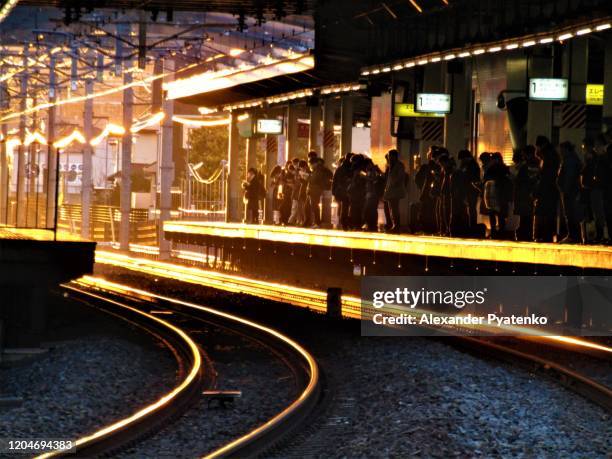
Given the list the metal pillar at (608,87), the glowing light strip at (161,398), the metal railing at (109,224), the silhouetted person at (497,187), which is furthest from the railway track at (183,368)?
the metal railing at (109,224)

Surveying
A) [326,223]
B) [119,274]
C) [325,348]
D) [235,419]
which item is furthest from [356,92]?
[235,419]

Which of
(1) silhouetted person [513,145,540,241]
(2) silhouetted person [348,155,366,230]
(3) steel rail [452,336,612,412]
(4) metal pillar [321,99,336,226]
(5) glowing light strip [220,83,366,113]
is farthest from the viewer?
(4) metal pillar [321,99,336,226]

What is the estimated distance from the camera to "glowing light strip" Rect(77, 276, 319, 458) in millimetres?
9469

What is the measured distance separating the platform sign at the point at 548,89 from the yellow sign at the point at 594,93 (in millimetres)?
2306

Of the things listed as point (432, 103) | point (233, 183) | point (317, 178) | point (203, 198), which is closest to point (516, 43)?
point (432, 103)

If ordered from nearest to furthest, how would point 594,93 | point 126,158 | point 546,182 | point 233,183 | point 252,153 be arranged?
point 546,182 < point 594,93 < point 126,158 < point 252,153 < point 233,183

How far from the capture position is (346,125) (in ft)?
119

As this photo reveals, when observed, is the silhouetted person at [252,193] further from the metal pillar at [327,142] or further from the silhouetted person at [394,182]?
the silhouetted person at [394,182]

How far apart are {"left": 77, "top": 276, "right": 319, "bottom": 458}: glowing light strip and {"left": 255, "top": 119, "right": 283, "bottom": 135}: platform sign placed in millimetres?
8990

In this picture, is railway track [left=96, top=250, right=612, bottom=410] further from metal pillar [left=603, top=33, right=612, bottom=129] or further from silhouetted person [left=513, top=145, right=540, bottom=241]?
metal pillar [left=603, top=33, right=612, bottom=129]

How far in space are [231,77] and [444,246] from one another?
16122mm

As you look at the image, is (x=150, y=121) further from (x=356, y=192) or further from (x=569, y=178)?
(x=569, y=178)

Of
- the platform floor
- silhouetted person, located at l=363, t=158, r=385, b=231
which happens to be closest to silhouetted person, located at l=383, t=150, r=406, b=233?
the platform floor

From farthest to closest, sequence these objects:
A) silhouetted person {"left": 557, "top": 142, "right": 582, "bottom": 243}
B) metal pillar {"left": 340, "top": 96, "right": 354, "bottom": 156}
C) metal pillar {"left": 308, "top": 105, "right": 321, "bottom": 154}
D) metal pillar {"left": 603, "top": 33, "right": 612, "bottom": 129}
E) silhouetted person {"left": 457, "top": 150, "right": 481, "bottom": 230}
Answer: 1. metal pillar {"left": 308, "top": 105, "right": 321, "bottom": 154}
2. metal pillar {"left": 340, "top": 96, "right": 354, "bottom": 156}
3. metal pillar {"left": 603, "top": 33, "right": 612, "bottom": 129}
4. silhouetted person {"left": 457, "top": 150, "right": 481, "bottom": 230}
5. silhouetted person {"left": 557, "top": 142, "right": 582, "bottom": 243}
